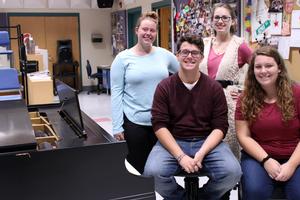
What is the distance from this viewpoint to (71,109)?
2.33 metres

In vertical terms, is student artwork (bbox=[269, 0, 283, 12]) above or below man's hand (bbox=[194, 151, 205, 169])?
above

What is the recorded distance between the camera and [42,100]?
5.91 metres

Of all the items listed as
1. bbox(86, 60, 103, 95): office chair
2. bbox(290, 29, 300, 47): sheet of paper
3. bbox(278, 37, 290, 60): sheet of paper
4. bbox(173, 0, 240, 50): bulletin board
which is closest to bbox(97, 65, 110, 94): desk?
bbox(86, 60, 103, 95): office chair

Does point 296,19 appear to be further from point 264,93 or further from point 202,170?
point 202,170

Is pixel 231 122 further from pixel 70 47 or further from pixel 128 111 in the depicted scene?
pixel 70 47

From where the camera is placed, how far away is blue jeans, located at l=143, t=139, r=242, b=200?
80.5 inches

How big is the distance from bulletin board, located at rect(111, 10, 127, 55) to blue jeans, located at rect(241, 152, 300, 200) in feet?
23.3

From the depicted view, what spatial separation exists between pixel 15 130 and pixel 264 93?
55.5 inches

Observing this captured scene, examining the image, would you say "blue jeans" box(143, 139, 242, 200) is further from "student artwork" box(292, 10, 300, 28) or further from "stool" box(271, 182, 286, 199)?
"student artwork" box(292, 10, 300, 28)

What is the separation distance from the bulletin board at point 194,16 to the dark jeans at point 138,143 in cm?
255

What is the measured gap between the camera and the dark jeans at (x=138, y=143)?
2.34 m

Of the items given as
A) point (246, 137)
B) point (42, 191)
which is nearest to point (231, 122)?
point (246, 137)

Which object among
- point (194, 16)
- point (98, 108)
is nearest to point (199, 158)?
point (194, 16)

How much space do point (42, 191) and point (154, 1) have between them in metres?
5.99
